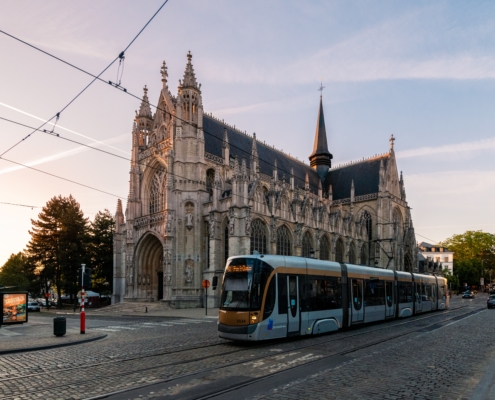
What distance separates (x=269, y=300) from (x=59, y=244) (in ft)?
132

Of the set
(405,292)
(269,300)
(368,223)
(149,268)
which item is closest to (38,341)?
(269,300)

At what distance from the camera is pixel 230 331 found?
12633 millimetres

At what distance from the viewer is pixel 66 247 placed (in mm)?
46594

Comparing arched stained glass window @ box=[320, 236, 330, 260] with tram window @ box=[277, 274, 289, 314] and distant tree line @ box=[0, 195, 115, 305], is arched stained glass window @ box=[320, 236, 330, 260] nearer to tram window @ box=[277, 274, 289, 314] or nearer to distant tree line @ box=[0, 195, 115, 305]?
distant tree line @ box=[0, 195, 115, 305]

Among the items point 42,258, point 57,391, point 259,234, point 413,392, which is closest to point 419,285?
point 259,234

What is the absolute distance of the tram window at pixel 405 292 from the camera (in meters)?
22.5

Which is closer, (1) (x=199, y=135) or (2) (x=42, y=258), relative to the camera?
(1) (x=199, y=135)

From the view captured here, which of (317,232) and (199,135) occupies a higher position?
(199,135)

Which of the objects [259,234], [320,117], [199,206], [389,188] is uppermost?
[320,117]

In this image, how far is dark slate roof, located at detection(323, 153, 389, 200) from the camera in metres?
59.9

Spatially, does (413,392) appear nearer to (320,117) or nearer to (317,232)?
(317,232)

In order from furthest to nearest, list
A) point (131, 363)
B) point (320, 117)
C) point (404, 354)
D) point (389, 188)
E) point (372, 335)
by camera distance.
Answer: point (320, 117)
point (389, 188)
point (372, 335)
point (404, 354)
point (131, 363)

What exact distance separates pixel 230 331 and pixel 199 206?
26212 millimetres

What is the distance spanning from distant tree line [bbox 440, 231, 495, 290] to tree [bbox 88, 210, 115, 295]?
79115 mm
